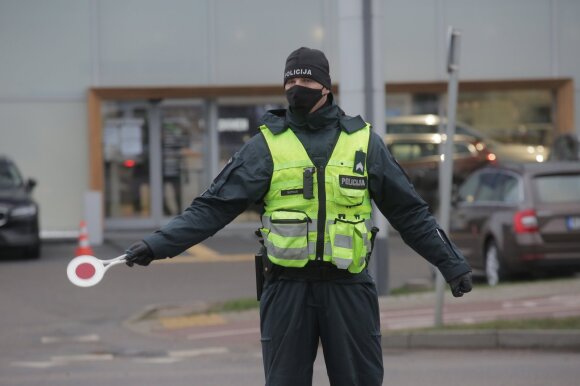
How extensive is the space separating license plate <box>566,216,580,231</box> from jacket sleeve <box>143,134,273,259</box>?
991 cm

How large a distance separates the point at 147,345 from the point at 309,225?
271 inches

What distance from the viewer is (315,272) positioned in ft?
17.1

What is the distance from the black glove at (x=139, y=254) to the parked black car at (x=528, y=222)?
398 inches

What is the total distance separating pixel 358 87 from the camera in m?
14.0

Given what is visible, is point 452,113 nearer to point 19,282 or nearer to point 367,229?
point 367,229

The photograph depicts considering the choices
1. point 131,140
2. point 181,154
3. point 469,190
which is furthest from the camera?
point 181,154

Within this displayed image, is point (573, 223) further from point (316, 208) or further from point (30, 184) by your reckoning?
point (316, 208)

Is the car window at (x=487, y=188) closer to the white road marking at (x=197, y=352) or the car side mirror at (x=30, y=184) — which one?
the white road marking at (x=197, y=352)

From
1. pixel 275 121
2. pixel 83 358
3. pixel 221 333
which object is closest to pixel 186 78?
pixel 221 333

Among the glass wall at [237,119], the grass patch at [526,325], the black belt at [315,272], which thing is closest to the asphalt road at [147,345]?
the grass patch at [526,325]

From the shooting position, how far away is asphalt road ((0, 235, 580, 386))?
9.38m

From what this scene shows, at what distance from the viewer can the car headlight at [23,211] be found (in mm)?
18797

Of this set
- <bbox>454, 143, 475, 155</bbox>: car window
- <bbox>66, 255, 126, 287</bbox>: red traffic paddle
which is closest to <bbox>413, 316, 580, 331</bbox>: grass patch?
<bbox>66, 255, 126, 287</bbox>: red traffic paddle

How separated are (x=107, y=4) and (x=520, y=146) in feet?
27.7
